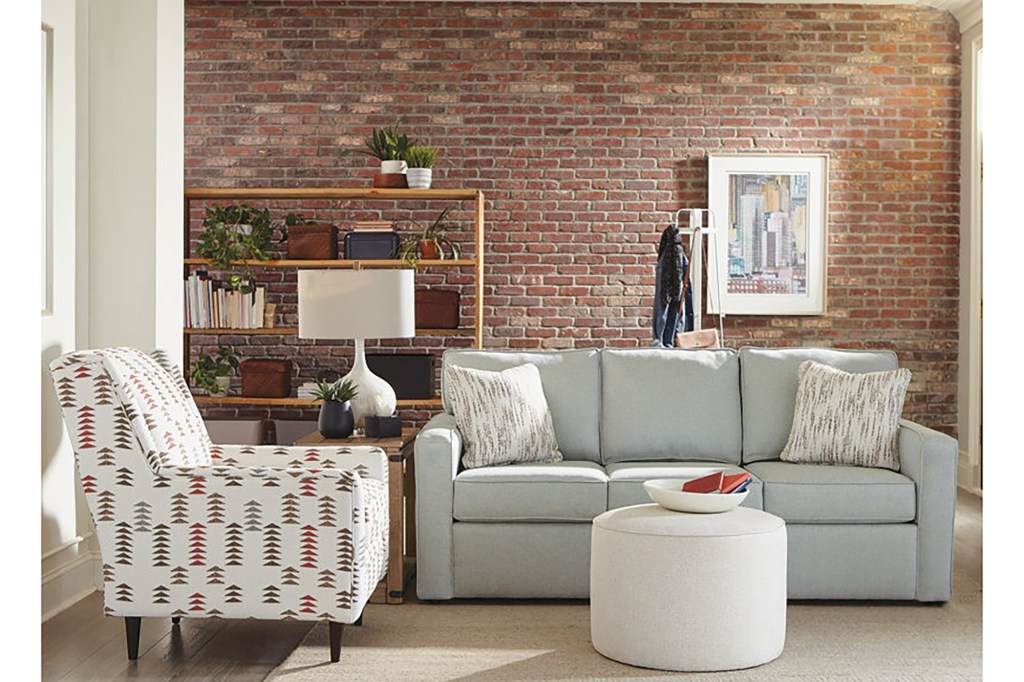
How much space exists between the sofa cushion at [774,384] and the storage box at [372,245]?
94.7 inches

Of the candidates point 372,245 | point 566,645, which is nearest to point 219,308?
point 372,245

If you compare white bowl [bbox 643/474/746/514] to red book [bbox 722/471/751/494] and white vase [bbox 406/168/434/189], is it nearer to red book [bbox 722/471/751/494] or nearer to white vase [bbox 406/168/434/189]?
red book [bbox 722/471/751/494]

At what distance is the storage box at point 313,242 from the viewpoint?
6289mm

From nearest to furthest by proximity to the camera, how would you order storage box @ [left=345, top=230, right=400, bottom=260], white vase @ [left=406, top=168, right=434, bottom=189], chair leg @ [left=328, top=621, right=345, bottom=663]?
chair leg @ [left=328, top=621, right=345, bottom=663], white vase @ [left=406, top=168, right=434, bottom=189], storage box @ [left=345, top=230, right=400, bottom=260]

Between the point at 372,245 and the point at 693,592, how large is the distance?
362 cm

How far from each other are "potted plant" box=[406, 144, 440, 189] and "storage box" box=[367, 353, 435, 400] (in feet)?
3.25

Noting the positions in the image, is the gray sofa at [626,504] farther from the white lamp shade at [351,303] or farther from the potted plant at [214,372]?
the potted plant at [214,372]

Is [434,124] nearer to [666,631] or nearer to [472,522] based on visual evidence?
[472,522]

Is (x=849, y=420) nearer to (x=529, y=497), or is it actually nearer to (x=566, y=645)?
(x=529, y=497)

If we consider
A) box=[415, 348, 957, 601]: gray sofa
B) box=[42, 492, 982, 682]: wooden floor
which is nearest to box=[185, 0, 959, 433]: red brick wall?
box=[415, 348, 957, 601]: gray sofa

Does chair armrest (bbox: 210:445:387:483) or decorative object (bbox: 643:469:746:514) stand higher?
chair armrest (bbox: 210:445:387:483)

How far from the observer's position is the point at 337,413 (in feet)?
14.2

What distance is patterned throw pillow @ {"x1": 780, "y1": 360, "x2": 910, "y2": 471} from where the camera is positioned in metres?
4.22

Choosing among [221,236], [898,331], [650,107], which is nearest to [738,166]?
[650,107]
